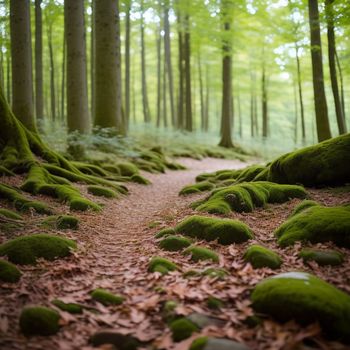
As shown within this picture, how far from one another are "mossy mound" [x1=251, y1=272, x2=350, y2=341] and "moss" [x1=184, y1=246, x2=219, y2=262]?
1054mm

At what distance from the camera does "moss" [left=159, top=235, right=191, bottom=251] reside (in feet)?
16.9

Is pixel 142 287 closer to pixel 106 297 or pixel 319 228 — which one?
pixel 106 297

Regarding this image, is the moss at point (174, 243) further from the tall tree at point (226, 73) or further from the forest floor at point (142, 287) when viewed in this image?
the tall tree at point (226, 73)

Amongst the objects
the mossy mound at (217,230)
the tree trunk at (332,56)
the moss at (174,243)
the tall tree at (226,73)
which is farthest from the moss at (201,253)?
the tall tree at (226,73)

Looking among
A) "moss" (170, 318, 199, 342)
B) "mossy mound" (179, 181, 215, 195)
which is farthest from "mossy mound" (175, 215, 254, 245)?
"mossy mound" (179, 181, 215, 195)

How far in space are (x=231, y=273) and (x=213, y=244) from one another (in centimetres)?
91

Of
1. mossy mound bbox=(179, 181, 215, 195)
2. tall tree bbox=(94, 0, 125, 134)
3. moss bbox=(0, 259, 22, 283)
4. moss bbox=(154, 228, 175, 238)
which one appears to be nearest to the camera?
moss bbox=(0, 259, 22, 283)

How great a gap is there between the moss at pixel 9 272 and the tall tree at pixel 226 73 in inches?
718

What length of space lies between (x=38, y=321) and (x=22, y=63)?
9136mm

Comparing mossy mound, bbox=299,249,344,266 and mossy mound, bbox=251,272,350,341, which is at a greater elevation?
mossy mound, bbox=299,249,344,266

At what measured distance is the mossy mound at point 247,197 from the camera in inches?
259

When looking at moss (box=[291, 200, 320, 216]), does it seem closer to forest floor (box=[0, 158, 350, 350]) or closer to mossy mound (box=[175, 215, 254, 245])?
forest floor (box=[0, 158, 350, 350])

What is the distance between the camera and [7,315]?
3.32 meters

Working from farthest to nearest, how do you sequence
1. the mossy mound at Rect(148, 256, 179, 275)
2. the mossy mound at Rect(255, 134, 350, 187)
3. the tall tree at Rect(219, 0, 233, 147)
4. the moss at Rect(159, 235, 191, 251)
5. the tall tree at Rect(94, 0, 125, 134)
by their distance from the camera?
the tall tree at Rect(219, 0, 233, 147) < the tall tree at Rect(94, 0, 125, 134) < the mossy mound at Rect(255, 134, 350, 187) < the moss at Rect(159, 235, 191, 251) < the mossy mound at Rect(148, 256, 179, 275)
